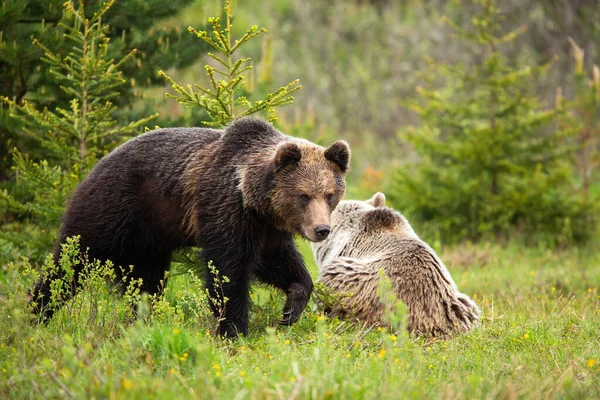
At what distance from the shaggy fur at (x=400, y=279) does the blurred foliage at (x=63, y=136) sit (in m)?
2.51

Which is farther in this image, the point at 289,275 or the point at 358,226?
the point at 358,226

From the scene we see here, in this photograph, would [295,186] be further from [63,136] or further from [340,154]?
[63,136]

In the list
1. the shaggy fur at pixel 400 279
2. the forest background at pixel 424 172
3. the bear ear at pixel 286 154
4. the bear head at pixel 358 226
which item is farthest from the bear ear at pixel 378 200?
the bear ear at pixel 286 154

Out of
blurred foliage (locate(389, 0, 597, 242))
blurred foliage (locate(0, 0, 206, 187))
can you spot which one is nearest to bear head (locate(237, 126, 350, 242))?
blurred foliage (locate(0, 0, 206, 187))

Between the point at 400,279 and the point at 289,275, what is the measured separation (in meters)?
0.99

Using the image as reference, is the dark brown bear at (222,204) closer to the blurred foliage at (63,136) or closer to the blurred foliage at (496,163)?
the blurred foliage at (63,136)

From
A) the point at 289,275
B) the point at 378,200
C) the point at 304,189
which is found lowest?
the point at 289,275

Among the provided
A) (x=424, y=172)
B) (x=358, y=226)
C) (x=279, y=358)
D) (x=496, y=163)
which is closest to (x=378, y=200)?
(x=358, y=226)

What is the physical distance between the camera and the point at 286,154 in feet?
18.6

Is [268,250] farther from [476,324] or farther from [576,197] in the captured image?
[576,197]

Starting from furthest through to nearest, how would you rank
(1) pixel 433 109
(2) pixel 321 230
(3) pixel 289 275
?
(1) pixel 433 109 → (3) pixel 289 275 → (2) pixel 321 230

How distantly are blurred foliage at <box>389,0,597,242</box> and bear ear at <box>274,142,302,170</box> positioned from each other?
742 centimetres

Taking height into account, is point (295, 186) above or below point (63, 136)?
above

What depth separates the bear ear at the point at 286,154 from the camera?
5.65 metres
